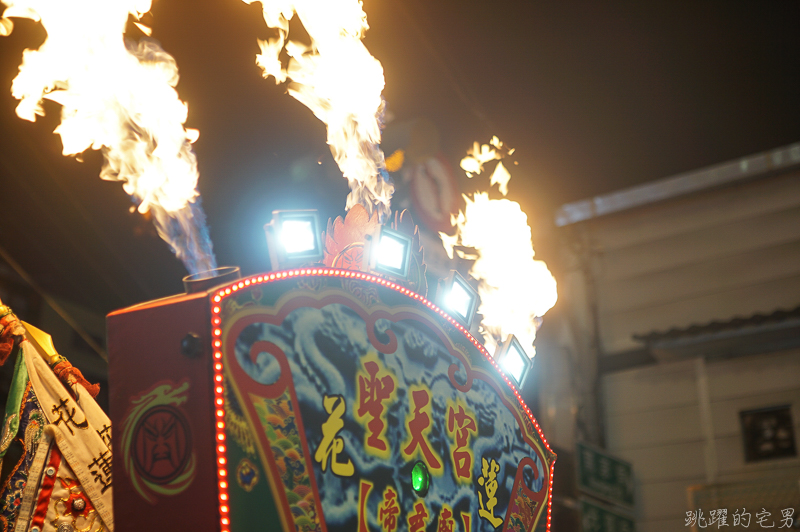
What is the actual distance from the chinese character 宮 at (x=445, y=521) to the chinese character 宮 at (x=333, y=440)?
89cm

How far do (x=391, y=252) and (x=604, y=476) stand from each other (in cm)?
826

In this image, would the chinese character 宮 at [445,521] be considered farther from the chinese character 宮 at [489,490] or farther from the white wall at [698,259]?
the white wall at [698,259]

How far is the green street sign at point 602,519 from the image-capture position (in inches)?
432

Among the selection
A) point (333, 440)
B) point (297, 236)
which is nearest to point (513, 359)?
point (297, 236)

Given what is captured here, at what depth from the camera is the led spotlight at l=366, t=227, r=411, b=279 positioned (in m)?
5.21

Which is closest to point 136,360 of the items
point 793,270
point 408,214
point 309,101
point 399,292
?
point 399,292

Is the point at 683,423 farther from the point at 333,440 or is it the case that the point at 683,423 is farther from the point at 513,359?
the point at 333,440

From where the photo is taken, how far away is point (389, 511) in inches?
175

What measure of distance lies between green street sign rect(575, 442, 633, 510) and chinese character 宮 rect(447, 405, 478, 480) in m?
6.57

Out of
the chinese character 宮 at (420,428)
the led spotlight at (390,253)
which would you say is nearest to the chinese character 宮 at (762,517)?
the chinese character 宮 at (420,428)

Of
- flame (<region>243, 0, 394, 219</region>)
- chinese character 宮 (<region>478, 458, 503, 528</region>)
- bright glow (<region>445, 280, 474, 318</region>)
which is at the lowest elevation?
chinese character 宮 (<region>478, 458, 503, 528</region>)

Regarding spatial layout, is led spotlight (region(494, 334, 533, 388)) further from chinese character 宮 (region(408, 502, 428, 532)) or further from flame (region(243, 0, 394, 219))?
chinese character 宮 (region(408, 502, 428, 532))

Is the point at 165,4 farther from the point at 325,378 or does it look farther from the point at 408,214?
→ the point at 408,214

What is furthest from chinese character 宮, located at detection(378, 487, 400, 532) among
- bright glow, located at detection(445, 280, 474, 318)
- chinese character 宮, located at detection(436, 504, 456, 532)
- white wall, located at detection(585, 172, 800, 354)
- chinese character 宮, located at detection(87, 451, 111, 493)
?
white wall, located at detection(585, 172, 800, 354)
